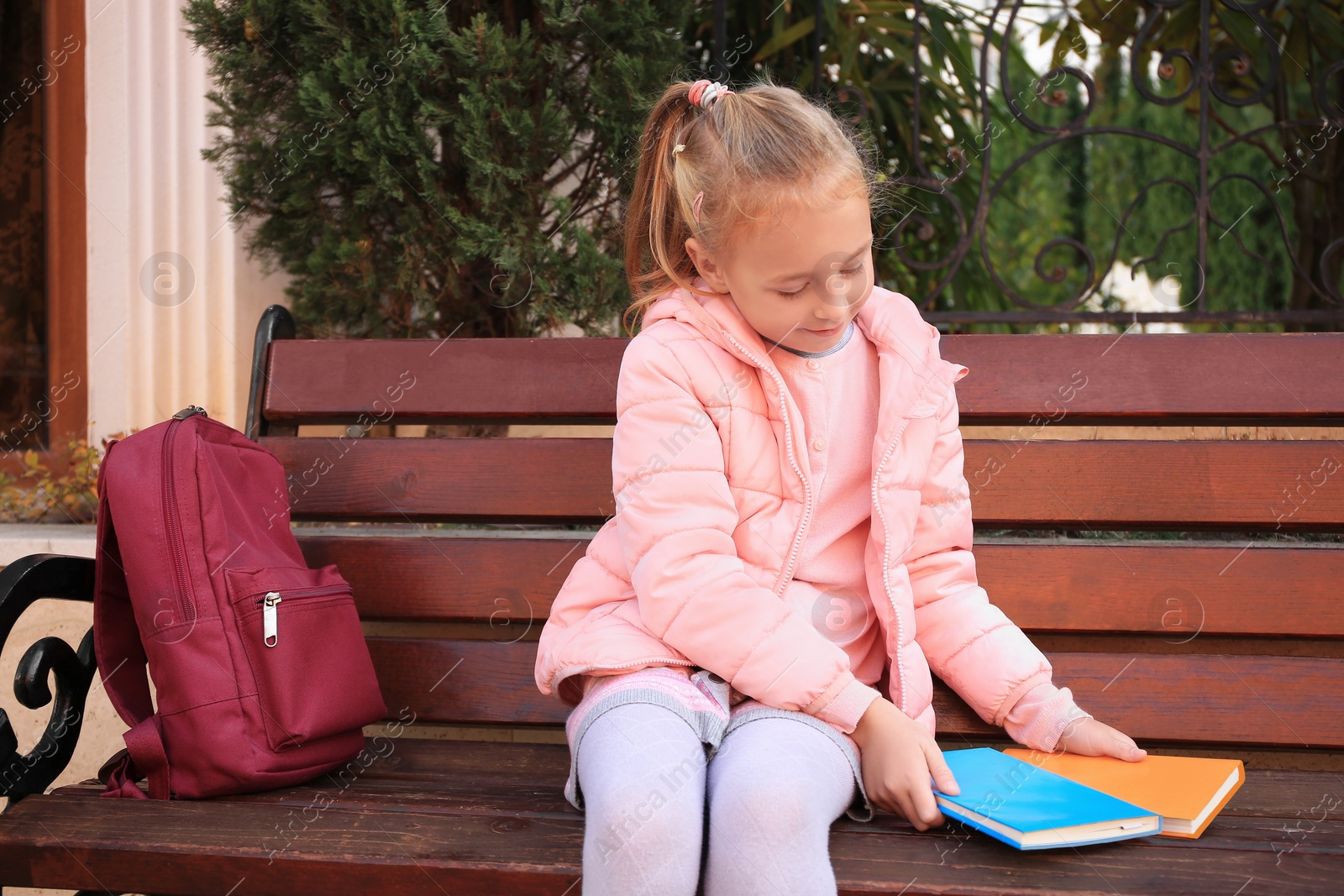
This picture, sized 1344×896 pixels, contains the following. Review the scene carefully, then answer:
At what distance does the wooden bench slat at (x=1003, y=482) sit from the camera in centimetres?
194

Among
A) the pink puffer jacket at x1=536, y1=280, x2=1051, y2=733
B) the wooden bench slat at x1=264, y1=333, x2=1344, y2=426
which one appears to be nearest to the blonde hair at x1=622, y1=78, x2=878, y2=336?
the pink puffer jacket at x1=536, y1=280, x2=1051, y2=733

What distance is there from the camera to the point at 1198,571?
1913mm

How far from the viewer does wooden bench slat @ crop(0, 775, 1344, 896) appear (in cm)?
129

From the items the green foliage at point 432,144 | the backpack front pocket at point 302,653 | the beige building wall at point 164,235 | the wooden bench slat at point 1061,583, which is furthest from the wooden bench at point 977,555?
the beige building wall at point 164,235

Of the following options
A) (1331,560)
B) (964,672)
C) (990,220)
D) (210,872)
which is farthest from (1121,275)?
(210,872)

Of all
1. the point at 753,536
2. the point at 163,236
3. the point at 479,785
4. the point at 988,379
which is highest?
the point at 163,236

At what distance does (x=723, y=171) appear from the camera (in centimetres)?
162

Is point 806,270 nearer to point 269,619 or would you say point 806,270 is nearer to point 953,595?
point 953,595

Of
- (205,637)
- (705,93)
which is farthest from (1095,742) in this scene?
(205,637)

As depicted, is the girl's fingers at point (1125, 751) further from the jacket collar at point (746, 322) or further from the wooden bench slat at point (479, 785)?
the jacket collar at point (746, 322)

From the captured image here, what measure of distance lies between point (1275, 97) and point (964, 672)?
8.60ft

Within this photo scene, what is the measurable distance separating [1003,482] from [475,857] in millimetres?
1148

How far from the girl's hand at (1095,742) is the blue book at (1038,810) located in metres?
0.13

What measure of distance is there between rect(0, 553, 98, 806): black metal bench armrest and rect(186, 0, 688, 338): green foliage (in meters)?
1.06
